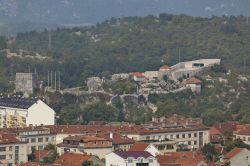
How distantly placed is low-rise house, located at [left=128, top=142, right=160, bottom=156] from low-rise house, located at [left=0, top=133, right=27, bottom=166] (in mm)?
5612

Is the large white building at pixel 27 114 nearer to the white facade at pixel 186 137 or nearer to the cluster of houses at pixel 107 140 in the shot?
the cluster of houses at pixel 107 140

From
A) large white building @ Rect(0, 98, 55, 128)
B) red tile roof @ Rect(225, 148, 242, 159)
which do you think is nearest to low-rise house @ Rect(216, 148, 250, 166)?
red tile roof @ Rect(225, 148, 242, 159)

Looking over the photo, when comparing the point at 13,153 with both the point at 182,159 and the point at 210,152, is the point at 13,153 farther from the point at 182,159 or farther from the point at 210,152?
the point at 210,152

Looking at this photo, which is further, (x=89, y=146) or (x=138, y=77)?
(x=138, y=77)

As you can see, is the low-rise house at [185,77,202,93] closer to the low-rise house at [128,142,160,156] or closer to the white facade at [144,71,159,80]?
Result: the white facade at [144,71,159,80]

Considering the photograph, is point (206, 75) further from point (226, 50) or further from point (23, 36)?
point (23, 36)

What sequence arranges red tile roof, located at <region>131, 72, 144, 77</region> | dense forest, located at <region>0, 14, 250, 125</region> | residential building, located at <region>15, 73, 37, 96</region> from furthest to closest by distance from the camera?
red tile roof, located at <region>131, 72, 144, 77</region>, residential building, located at <region>15, 73, 37, 96</region>, dense forest, located at <region>0, 14, 250, 125</region>

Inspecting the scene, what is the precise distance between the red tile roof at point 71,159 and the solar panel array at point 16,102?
17.8m

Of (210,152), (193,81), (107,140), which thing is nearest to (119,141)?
(107,140)

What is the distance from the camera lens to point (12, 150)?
79312mm

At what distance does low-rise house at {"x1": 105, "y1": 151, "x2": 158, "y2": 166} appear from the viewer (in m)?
72.2

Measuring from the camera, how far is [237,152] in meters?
76.9

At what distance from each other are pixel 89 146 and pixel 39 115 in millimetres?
15015

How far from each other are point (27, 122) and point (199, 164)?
69.9ft
